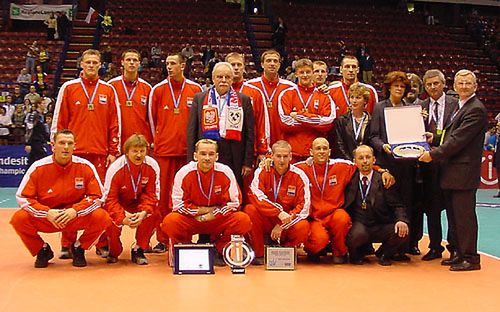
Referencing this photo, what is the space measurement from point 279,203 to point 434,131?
1.60m

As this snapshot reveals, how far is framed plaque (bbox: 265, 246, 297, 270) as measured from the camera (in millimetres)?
5133

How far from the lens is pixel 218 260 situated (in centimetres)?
534

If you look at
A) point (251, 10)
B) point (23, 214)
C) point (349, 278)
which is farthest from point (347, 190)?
point (251, 10)

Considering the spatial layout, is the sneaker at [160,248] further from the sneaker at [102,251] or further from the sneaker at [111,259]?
the sneaker at [111,259]

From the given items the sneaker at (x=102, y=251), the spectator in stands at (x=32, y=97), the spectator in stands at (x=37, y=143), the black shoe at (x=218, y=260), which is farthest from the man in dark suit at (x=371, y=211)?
the spectator in stands at (x=32, y=97)

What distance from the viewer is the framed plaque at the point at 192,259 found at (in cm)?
491

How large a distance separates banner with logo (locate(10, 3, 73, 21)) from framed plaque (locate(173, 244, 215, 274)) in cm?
1720

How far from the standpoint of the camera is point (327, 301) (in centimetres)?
403

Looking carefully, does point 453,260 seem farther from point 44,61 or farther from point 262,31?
point 262,31

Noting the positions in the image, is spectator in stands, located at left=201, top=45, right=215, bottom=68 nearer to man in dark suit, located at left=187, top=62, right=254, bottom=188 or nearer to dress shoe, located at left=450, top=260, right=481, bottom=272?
man in dark suit, located at left=187, top=62, right=254, bottom=188

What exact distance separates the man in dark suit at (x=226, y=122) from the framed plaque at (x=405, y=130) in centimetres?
126

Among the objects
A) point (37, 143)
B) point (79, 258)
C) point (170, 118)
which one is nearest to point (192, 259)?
point (79, 258)

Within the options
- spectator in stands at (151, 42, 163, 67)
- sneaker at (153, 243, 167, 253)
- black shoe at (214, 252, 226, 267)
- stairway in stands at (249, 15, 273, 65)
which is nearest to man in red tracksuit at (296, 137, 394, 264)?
black shoe at (214, 252, 226, 267)

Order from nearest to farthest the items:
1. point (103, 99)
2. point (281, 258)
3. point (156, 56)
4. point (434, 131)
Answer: point (281, 258), point (434, 131), point (103, 99), point (156, 56)
